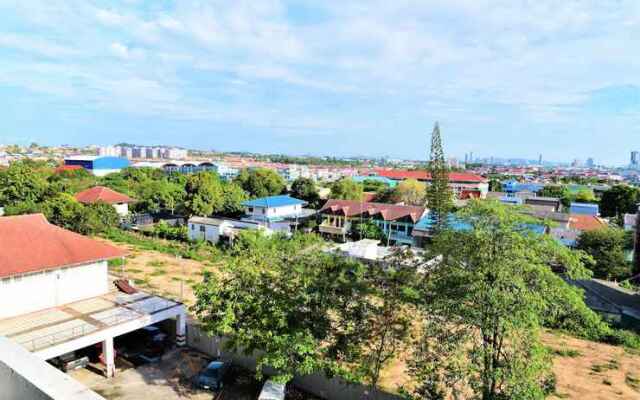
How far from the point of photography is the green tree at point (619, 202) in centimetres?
5066

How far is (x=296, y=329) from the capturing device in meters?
10.4

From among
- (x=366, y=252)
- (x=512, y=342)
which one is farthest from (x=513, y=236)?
(x=366, y=252)

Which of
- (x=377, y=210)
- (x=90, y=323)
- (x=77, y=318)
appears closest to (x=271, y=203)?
(x=377, y=210)

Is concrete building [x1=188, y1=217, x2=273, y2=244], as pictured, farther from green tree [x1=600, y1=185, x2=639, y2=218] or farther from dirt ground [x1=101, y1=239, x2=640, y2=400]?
green tree [x1=600, y1=185, x2=639, y2=218]

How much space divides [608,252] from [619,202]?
32307 millimetres

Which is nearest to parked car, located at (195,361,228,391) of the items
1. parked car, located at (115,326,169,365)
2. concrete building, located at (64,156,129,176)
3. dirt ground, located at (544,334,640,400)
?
parked car, located at (115,326,169,365)

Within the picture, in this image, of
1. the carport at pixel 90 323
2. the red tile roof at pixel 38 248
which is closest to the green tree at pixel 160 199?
the red tile roof at pixel 38 248

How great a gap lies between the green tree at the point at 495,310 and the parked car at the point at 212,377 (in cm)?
579

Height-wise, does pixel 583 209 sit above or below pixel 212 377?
above

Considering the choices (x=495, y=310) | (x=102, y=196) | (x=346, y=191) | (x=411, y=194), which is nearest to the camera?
(x=495, y=310)

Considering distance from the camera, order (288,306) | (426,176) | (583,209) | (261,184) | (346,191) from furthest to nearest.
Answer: (426,176) < (261,184) < (583,209) < (346,191) < (288,306)

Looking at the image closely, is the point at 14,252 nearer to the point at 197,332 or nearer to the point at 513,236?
the point at 197,332

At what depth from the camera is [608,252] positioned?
25.7 m

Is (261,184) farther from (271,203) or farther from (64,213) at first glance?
(64,213)
